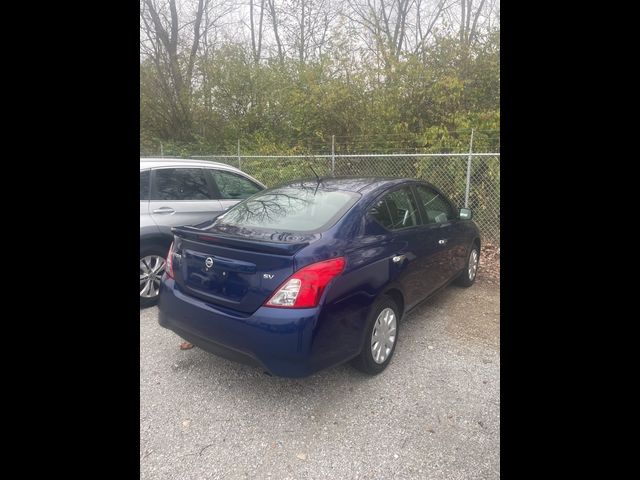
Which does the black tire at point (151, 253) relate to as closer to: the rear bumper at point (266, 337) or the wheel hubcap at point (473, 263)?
the rear bumper at point (266, 337)

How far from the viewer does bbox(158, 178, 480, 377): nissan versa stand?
2.28 m

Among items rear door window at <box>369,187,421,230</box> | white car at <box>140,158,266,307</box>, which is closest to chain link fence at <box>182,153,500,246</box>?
white car at <box>140,158,266,307</box>

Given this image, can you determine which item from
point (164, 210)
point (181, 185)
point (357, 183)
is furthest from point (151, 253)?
point (357, 183)

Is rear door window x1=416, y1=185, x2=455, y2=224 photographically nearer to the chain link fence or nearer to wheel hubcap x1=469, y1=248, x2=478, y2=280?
wheel hubcap x1=469, y1=248, x2=478, y2=280

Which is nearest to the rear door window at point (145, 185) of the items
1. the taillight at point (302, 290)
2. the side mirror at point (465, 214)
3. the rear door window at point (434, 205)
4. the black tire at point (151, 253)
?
the black tire at point (151, 253)

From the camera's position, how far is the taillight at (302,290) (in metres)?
2.27

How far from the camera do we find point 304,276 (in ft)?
7.50

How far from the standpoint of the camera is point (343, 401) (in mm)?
2625

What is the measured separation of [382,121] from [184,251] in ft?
21.0

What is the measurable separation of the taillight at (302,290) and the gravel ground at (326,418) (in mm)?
831

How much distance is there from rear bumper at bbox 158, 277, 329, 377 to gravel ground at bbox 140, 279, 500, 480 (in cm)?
42

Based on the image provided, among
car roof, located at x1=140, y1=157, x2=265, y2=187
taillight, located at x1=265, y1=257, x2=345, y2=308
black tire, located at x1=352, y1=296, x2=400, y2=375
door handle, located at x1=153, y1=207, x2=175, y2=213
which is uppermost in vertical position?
car roof, located at x1=140, y1=157, x2=265, y2=187
